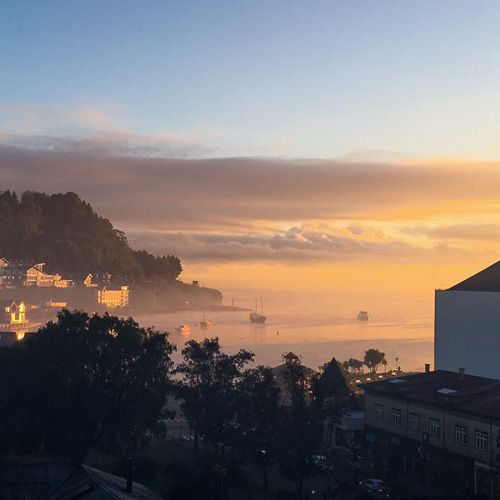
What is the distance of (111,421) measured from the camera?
32.5 meters

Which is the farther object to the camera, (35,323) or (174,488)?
(35,323)

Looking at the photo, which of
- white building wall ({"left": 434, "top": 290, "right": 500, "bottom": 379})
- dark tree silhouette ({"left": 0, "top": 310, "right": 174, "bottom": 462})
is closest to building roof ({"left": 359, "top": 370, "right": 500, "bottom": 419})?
white building wall ({"left": 434, "top": 290, "right": 500, "bottom": 379})

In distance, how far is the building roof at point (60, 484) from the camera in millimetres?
20672

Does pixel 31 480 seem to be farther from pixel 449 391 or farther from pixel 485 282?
pixel 485 282

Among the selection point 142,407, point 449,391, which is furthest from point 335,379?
point 142,407

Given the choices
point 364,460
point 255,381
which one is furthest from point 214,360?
point 364,460

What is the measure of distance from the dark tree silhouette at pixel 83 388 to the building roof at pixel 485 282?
27.1 metres

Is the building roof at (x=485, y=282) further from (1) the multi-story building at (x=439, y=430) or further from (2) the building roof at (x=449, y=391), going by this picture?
(1) the multi-story building at (x=439, y=430)

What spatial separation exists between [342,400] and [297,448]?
12.4 m

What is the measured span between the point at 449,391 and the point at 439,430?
1976 millimetres

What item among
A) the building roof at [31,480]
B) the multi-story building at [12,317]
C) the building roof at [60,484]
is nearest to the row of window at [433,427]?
the building roof at [60,484]

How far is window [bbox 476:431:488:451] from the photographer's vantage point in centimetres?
3064

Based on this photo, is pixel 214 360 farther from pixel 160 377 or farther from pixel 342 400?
pixel 342 400

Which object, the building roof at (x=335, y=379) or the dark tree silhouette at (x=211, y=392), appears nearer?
the dark tree silhouette at (x=211, y=392)
